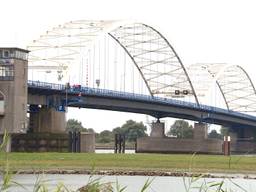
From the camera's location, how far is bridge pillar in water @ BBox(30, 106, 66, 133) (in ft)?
389

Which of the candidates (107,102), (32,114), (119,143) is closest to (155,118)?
(119,143)

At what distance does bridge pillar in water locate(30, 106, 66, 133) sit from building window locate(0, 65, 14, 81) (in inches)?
622

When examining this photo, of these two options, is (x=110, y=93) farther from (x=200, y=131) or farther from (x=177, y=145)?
(x=200, y=131)

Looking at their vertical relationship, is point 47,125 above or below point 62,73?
below

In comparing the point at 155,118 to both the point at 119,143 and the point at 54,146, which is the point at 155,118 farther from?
the point at 54,146

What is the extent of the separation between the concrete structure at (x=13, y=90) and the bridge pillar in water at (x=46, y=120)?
47.2ft

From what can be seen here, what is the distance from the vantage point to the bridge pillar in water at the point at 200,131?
538 feet

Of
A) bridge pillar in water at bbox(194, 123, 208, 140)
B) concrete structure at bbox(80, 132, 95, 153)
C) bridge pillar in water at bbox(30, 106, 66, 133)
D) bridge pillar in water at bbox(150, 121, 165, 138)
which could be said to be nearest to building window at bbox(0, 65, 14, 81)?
bridge pillar in water at bbox(30, 106, 66, 133)

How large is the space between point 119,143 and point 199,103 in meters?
28.8

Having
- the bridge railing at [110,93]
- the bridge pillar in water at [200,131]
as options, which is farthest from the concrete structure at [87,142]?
the bridge pillar in water at [200,131]

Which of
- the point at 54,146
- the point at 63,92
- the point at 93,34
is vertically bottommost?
the point at 54,146

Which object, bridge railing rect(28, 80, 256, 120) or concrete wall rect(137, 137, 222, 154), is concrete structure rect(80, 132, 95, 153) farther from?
concrete wall rect(137, 137, 222, 154)

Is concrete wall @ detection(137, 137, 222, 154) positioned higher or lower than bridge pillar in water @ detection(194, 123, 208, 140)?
lower

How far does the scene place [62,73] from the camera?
405 feet
